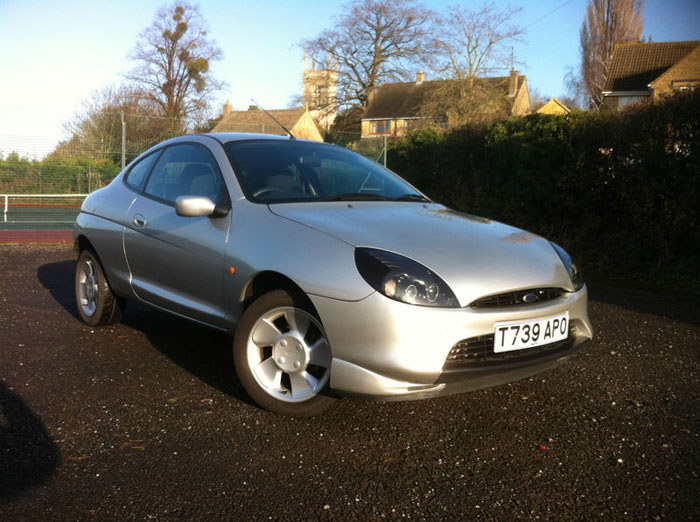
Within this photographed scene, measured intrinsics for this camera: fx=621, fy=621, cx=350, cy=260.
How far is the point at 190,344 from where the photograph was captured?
15.4 ft

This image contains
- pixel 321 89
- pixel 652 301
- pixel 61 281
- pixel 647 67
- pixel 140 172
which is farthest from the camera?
pixel 321 89

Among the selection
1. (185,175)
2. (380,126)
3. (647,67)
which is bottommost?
(185,175)

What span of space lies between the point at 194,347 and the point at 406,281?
7.68ft

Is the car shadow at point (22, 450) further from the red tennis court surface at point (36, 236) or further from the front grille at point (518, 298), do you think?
the red tennis court surface at point (36, 236)

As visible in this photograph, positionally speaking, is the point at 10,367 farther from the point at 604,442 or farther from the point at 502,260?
the point at 604,442

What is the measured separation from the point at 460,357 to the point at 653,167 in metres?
5.93

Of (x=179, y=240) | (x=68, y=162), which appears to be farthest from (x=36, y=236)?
(x=179, y=240)

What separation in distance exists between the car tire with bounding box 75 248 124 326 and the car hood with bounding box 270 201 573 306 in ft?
6.82

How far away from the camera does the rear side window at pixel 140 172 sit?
15.3 feet

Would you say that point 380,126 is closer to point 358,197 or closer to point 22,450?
point 358,197

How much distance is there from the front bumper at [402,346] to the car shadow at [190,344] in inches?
35.8

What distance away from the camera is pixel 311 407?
10.3 ft

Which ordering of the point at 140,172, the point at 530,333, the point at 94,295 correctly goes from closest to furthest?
the point at 530,333
the point at 140,172
the point at 94,295

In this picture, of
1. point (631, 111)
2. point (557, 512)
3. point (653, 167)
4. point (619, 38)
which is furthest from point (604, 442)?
point (619, 38)
